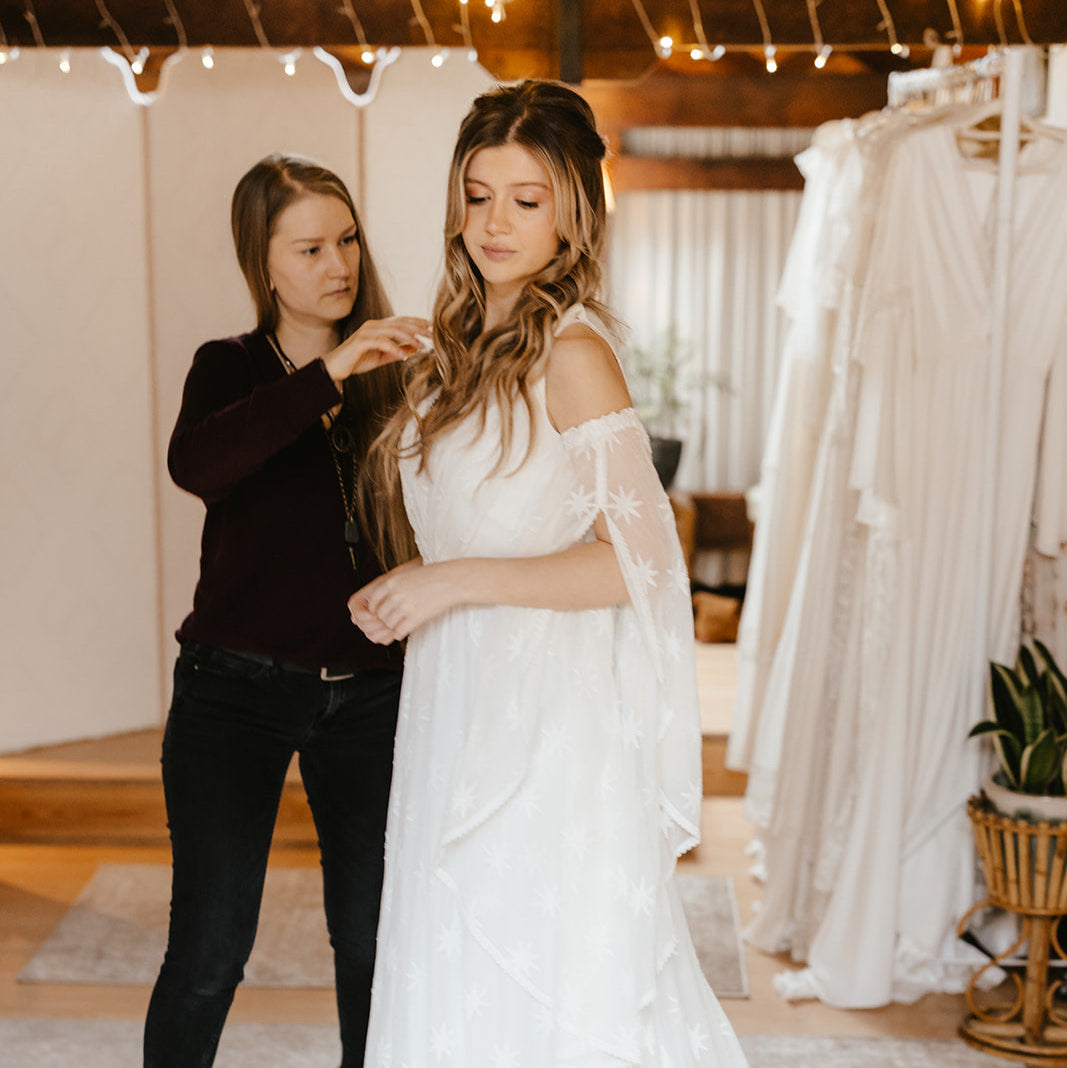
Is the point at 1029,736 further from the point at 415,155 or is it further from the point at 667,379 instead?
the point at 667,379

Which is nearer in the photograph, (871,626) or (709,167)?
(871,626)

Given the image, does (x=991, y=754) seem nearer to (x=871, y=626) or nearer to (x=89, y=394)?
(x=871, y=626)

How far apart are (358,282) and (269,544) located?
0.43 m

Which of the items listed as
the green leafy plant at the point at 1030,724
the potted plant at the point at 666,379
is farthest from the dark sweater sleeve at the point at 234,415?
the potted plant at the point at 666,379

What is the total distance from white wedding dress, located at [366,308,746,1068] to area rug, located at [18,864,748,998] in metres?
1.41

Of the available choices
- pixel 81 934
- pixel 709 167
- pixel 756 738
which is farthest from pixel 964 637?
pixel 709 167

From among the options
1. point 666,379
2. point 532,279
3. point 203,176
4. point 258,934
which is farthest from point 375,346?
point 666,379

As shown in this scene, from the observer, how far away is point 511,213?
4.84 feet

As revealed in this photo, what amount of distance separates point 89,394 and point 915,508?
2631mm

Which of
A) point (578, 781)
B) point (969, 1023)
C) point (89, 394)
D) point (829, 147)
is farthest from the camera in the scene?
point (89, 394)

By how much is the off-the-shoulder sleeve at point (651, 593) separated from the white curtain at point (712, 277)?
5624 mm

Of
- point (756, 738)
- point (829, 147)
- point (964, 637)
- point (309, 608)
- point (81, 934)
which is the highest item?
point (829, 147)

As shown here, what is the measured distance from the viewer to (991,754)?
9.36 ft

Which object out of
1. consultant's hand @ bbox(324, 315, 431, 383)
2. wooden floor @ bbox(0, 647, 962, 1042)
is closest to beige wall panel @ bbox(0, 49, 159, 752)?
wooden floor @ bbox(0, 647, 962, 1042)
